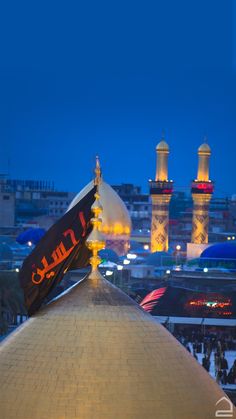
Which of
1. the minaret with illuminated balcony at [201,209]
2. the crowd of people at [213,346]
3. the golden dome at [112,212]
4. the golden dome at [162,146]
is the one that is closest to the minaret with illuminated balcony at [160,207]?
the golden dome at [162,146]

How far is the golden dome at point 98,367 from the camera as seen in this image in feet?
33.1

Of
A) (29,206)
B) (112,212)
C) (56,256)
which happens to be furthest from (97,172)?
(29,206)

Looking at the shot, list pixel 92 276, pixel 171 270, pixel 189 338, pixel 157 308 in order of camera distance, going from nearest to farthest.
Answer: pixel 92 276, pixel 189 338, pixel 157 308, pixel 171 270

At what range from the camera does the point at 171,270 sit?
63.7 m

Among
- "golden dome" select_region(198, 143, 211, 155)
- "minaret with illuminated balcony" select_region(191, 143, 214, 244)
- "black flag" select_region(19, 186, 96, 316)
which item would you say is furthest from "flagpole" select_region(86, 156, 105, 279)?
"golden dome" select_region(198, 143, 211, 155)

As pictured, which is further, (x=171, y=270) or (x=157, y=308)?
(x=171, y=270)

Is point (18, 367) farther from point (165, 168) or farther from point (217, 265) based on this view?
point (165, 168)

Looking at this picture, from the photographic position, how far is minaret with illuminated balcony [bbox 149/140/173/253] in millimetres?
76075

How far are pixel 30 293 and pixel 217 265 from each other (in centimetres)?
5642

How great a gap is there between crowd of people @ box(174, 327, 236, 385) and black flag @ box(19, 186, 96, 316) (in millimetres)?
20161

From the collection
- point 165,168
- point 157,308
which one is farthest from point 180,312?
point 165,168

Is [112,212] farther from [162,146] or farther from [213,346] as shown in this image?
[213,346]

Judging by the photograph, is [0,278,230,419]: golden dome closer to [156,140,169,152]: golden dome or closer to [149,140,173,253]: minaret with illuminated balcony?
[149,140,173,253]: minaret with illuminated balcony

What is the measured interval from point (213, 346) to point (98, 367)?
32.2 metres
